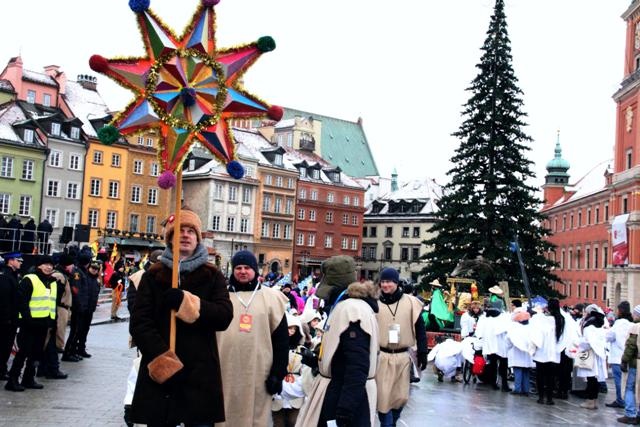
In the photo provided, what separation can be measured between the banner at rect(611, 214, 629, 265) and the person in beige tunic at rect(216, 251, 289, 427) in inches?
2394

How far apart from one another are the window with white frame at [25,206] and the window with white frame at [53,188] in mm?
1706

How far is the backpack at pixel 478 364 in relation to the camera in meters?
17.1

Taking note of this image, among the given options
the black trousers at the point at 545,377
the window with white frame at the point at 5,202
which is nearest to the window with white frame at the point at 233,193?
the window with white frame at the point at 5,202

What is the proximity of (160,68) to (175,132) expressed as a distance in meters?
0.52

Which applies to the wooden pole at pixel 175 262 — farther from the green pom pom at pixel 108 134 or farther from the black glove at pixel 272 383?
the black glove at pixel 272 383

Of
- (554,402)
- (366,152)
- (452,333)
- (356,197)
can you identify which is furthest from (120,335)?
(366,152)

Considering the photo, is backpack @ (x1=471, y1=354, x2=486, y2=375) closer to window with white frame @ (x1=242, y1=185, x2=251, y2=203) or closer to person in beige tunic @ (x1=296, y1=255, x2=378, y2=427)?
person in beige tunic @ (x1=296, y1=255, x2=378, y2=427)

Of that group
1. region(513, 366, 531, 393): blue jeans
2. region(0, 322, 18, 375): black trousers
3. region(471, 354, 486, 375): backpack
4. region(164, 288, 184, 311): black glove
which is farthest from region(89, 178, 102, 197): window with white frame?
region(164, 288, 184, 311): black glove

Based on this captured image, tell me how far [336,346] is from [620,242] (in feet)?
203

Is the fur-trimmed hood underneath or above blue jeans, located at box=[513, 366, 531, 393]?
above

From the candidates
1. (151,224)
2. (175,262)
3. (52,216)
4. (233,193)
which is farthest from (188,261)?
(233,193)

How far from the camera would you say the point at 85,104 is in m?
69.9

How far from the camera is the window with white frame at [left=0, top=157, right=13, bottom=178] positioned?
195 ft

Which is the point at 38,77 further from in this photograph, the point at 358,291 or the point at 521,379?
the point at 358,291
